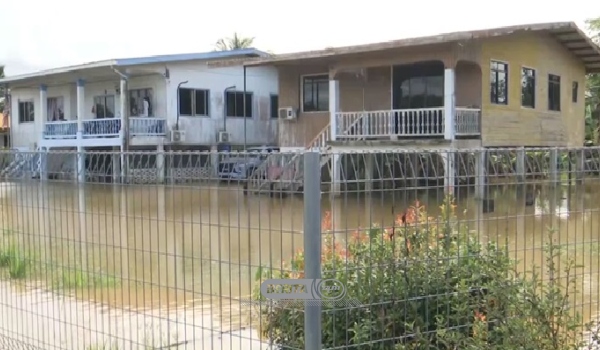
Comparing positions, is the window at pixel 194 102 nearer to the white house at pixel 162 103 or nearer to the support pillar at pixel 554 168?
the white house at pixel 162 103

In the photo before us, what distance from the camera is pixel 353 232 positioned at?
3.74 meters

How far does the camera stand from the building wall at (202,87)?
29281 mm

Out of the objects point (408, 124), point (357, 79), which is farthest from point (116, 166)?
point (357, 79)

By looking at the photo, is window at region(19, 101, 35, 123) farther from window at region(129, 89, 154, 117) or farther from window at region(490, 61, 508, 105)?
window at region(490, 61, 508, 105)

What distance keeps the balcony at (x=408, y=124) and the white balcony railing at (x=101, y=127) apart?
36.4 feet

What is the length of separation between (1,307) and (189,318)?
66.5 inches

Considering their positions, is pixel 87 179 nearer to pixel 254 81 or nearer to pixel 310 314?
pixel 310 314

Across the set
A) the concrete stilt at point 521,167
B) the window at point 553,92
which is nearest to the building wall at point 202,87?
the window at point 553,92

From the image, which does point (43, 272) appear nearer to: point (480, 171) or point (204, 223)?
point (204, 223)

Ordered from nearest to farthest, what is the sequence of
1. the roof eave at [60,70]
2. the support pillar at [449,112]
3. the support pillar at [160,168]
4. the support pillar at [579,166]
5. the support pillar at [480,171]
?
the support pillar at [480,171] < the support pillar at [160,168] < the support pillar at [579,166] < the support pillar at [449,112] < the roof eave at [60,70]

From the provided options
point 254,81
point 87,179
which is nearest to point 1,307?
point 87,179

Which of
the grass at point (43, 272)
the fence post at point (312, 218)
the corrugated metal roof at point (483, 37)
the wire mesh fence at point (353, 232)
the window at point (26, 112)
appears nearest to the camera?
the fence post at point (312, 218)

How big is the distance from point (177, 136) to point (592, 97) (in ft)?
89.8

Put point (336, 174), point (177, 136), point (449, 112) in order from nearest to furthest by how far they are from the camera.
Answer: point (336, 174) < point (449, 112) < point (177, 136)
